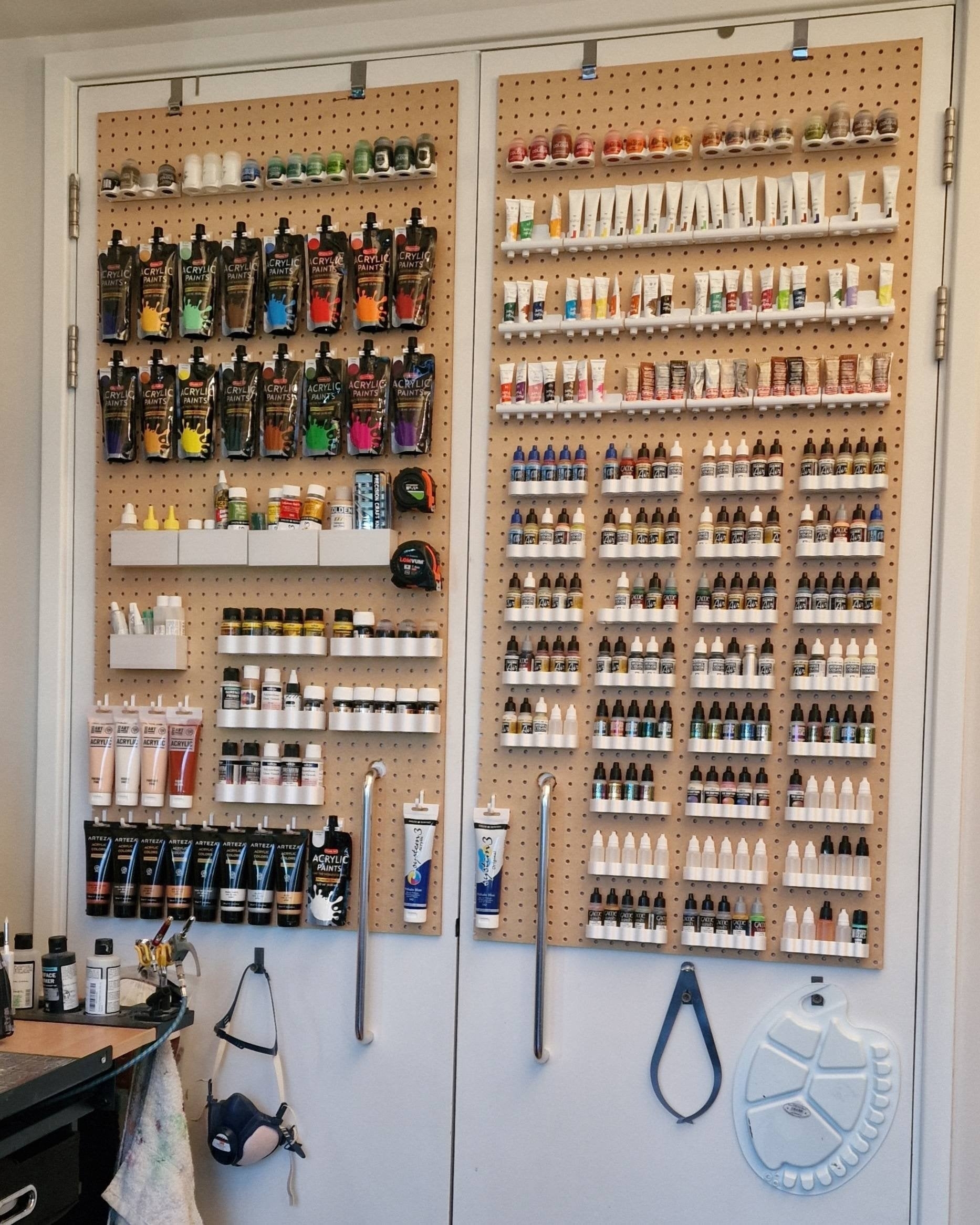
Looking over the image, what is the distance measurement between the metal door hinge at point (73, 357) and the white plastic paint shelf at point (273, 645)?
79 centimetres

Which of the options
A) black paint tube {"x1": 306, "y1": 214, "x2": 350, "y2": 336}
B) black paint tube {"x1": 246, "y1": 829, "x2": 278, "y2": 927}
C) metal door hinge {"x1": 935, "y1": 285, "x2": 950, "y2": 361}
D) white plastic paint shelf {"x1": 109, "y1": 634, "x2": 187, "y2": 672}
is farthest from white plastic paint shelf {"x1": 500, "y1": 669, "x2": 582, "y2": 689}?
metal door hinge {"x1": 935, "y1": 285, "x2": 950, "y2": 361}

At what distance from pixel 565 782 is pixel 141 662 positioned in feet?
3.53

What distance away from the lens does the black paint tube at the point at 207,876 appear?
247cm

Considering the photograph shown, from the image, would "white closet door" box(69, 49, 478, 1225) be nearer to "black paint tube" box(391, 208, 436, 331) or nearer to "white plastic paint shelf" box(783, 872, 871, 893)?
"black paint tube" box(391, 208, 436, 331)

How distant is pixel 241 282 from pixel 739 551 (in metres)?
1.36

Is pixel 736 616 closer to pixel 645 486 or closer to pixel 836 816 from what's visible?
pixel 645 486

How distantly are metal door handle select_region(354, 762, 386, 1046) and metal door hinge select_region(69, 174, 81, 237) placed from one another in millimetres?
1593

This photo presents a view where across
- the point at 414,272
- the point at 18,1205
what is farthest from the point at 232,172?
the point at 18,1205

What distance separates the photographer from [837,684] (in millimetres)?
2188

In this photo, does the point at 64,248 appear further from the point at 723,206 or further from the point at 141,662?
the point at 723,206

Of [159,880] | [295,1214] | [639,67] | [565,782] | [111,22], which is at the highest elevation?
[111,22]

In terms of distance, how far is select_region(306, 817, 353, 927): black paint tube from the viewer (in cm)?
240

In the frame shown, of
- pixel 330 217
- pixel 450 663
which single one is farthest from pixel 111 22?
pixel 450 663

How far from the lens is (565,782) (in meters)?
2.35
